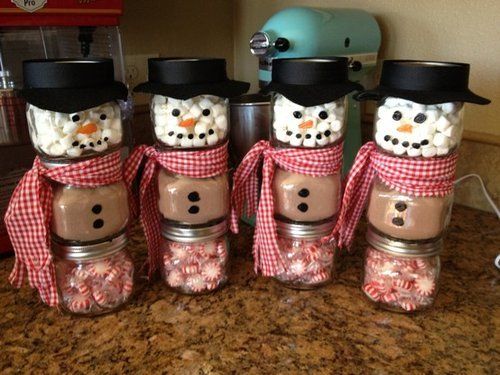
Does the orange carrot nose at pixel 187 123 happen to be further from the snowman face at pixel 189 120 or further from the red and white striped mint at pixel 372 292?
the red and white striped mint at pixel 372 292

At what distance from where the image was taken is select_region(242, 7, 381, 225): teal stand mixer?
819 mm

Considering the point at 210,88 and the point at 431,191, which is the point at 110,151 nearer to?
the point at 210,88

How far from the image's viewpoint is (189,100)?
61 centimetres

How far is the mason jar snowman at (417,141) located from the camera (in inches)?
21.7

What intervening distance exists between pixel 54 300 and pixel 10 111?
314mm

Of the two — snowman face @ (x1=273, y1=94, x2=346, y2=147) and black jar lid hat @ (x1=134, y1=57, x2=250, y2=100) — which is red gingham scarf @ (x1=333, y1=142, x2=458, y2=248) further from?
black jar lid hat @ (x1=134, y1=57, x2=250, y2=100)

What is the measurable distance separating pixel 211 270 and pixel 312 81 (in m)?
0.32

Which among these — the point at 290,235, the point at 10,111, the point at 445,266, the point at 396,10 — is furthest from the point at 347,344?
the point at 396,10

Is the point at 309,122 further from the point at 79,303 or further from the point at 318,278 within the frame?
the point at 79,303

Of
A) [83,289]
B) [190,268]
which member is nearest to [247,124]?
[190,268]

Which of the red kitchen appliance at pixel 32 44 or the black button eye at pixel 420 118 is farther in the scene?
the red kitchen appliance at pixel 32 44

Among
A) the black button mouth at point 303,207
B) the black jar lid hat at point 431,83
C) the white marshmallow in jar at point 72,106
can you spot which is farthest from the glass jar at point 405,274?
the white marshmallow in jar at point 72,106

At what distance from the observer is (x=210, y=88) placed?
0.60 m

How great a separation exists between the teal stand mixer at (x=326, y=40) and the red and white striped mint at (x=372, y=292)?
273 mm
